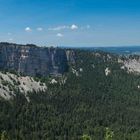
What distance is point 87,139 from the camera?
160 ft

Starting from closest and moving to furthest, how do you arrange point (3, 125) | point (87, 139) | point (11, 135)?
point (87, 139), point (11, 135), point (3, 125)

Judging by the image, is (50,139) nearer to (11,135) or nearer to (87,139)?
(11,135)

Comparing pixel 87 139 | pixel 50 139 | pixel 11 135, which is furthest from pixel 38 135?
pixel 87 139

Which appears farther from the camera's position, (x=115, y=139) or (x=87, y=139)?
(x=115, y=139)

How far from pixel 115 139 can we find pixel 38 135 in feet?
123

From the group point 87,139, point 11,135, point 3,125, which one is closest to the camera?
point 87,139

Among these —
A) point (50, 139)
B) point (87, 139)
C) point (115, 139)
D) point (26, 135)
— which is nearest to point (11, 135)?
point (26, 135)

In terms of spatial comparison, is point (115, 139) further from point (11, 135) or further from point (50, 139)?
point (11, 135)

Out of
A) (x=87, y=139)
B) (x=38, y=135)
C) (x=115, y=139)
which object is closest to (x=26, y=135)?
(x=38, y=135)

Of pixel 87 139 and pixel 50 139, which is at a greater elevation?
pixel 87 139

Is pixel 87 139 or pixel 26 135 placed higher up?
pixel 87 139

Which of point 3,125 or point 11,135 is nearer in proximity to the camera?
point 11,135

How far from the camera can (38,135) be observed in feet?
653

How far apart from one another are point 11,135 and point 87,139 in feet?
457
